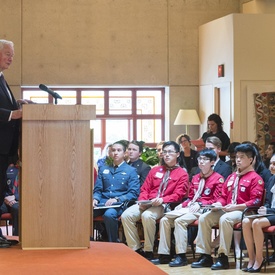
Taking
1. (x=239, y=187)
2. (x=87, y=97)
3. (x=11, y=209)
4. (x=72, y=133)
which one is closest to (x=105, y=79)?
(x=87, y=97)

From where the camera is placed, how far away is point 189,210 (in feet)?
26.1

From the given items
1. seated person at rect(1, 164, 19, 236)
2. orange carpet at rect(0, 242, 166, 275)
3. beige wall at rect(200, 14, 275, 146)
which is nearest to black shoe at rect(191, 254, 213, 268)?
seated person at rect(1, 164, 19, 236)

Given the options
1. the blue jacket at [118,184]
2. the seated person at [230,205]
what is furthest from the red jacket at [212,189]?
the blue jacket at [118,184]

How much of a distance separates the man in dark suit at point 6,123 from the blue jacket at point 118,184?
4.00 meters

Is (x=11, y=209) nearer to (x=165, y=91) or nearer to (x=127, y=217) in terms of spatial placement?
(x=127, y=217)

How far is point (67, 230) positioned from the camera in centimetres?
434

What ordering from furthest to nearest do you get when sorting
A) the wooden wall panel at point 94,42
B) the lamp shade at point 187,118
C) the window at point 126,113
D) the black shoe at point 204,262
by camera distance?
1. the window at point 126,113
2. the wooden wall panel at point 94,42
3. the lamp shade at point 187,118
4. the black shoe at point 204,262

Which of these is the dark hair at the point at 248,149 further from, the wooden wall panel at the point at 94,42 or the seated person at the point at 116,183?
the wooden wall panel at the point at 94,42

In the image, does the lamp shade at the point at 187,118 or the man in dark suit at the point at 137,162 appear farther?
the lamp shade at the point at 187,118

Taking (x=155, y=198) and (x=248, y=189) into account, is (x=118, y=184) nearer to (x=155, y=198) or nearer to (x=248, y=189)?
(x=155, y=198)

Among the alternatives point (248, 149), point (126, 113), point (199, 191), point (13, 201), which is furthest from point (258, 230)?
point (126, 113)

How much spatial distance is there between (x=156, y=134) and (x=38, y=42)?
2675 mm

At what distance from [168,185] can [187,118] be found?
5.36m

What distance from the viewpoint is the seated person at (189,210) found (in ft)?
25.8
